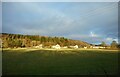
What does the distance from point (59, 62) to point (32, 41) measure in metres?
0.83

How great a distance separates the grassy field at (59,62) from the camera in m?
4.88

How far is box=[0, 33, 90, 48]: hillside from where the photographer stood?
506 centimetres

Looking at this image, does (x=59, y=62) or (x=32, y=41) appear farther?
(x=32, y=41)

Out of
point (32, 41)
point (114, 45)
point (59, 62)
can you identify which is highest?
point (32, 41)

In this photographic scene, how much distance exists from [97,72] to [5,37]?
7.24ft

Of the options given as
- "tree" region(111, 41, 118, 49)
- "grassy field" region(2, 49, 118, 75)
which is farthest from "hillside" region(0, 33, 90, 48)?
"tree" region(111, 41, 118, 49)

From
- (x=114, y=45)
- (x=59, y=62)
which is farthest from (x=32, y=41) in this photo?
(x=114, y=45)

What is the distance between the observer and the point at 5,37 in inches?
195

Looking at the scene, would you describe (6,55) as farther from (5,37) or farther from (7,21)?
(7,21)

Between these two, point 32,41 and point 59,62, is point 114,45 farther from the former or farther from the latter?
point 32,41

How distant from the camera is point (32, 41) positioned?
5.23m

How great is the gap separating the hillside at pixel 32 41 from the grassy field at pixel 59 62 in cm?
17

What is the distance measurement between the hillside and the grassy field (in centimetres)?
17

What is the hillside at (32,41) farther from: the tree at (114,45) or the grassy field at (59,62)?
the tree at (114,45)
